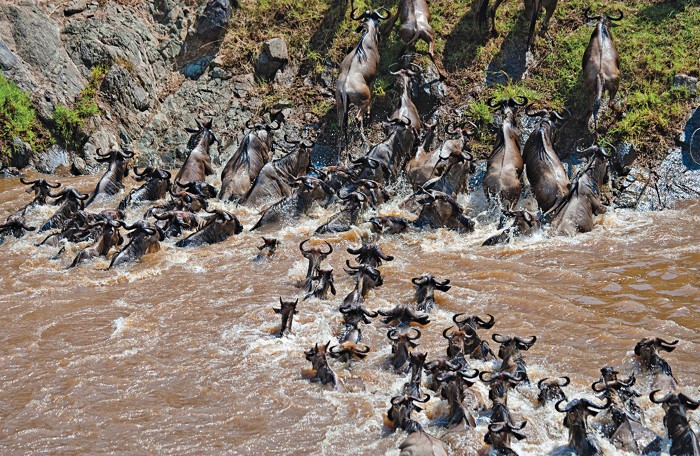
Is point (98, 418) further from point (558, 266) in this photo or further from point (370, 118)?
point (370, 118)

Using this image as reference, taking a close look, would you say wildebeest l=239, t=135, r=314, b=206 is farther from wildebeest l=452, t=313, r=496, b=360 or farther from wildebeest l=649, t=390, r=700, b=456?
wildebeest l=649, t=390, r=700, b=456

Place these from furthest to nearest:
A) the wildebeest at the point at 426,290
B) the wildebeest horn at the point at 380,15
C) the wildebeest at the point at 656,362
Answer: the wildebeest horn at the point at 380,15 → the wildebeest at the point at 426,290 → the wildebeest at the point at 656,362

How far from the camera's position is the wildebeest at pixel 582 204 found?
463 inches

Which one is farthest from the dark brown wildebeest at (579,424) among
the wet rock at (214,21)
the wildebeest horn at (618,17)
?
the wet rock at (214,21)

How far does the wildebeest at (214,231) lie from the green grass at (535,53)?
4.91 metres

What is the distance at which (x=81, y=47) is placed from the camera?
17750 millimetres

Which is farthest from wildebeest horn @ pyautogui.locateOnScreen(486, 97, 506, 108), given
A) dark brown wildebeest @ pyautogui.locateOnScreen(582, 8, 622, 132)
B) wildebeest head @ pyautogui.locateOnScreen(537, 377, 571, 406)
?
wildebeest head @ pyautogui.locateOnScreen(537, 377, 571, 406)

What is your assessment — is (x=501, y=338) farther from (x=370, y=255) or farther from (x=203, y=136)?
(x=203, y=136)

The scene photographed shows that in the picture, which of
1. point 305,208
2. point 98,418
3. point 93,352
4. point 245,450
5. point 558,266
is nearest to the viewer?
point 245,450

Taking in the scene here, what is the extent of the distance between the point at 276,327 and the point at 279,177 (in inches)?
211

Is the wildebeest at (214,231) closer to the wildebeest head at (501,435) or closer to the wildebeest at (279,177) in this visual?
the wildebeest at (279,177)

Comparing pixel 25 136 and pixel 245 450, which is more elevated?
pixel 25 136

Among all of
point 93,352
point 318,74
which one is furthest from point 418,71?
point 93,352

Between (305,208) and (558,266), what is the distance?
416cm
